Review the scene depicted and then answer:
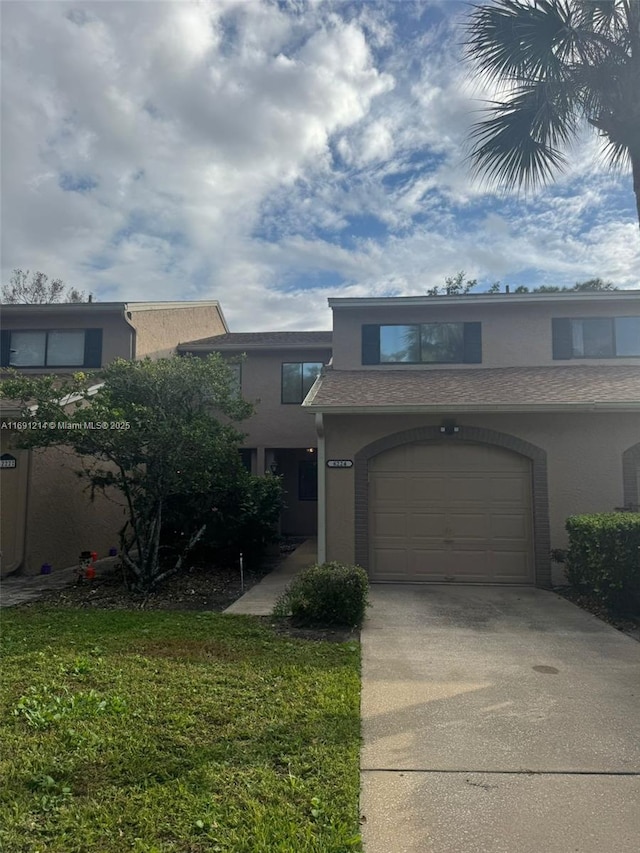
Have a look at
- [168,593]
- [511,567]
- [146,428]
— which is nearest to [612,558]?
[511,567]

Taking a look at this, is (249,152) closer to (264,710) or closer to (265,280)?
(265,280)

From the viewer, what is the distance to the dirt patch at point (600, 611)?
683cm

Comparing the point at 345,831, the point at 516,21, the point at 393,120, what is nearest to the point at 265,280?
the point at 393,120

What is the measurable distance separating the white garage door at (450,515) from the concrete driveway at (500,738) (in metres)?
2.63

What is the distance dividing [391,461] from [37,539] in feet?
23.7

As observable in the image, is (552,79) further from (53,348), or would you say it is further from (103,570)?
(53,348)

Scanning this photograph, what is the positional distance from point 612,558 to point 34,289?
30774 millimetres

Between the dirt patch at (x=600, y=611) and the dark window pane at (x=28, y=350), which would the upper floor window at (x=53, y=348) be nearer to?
the dark window pane at (x=28, y=350)

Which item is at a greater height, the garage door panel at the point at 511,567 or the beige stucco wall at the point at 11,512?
the beige stucco wall at the point at 11,512

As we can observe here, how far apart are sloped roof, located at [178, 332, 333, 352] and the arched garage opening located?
6835mm

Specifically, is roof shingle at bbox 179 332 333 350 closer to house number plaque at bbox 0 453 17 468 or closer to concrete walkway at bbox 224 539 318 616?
concrete walkway at bbox 224 539 318 616

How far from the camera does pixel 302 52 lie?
8.70 metres

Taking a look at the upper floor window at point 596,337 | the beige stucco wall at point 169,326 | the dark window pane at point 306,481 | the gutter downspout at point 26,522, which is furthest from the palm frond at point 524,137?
the dark window pane at point 306,481

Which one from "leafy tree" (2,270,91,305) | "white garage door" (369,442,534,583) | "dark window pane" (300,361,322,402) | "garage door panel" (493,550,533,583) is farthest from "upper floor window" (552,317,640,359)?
"leafy tree" (2,270,91,305)
